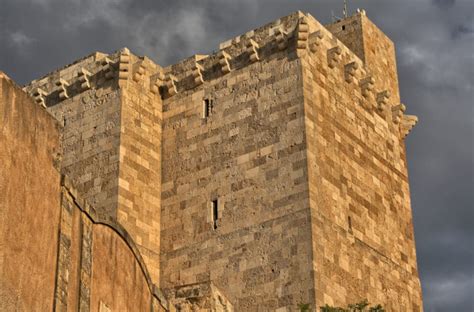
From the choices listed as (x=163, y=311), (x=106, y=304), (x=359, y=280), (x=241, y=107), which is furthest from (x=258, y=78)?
(x=106, y=304)

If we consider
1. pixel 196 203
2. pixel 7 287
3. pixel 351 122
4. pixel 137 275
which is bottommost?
pixel 7 287

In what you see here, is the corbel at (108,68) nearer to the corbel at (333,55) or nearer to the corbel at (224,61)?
the corbel at (224,61)

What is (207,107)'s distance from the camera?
26.5m

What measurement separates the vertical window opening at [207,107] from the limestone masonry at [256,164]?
0.10ft

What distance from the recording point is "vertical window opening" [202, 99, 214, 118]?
2638cm

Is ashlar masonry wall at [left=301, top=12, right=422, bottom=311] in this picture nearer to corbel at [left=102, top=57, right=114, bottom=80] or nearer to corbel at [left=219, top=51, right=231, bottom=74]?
corbel at [left=219, top=51, right=231, bottom=74]

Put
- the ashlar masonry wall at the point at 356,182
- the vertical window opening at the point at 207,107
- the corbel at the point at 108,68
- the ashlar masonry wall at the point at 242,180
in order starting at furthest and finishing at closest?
the corbel at the point at 108,68 → the vertical window opening at the point at 207,107 → the ashlar masonry wall at the point at 356,182 → the ashlar masonry wall at the point at 242,180

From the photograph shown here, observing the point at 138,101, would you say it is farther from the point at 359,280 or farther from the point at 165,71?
the point at 359,280

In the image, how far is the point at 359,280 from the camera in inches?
962

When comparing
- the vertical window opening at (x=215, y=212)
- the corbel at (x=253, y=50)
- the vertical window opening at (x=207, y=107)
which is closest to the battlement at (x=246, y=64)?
the corbel at (x=253, y=50)

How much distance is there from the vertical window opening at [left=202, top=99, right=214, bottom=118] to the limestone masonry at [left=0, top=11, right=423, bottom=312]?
30 mm

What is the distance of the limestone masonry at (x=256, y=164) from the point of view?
930 inches

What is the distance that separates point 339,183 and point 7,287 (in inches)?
466

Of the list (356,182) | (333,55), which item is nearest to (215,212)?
(356,182)
